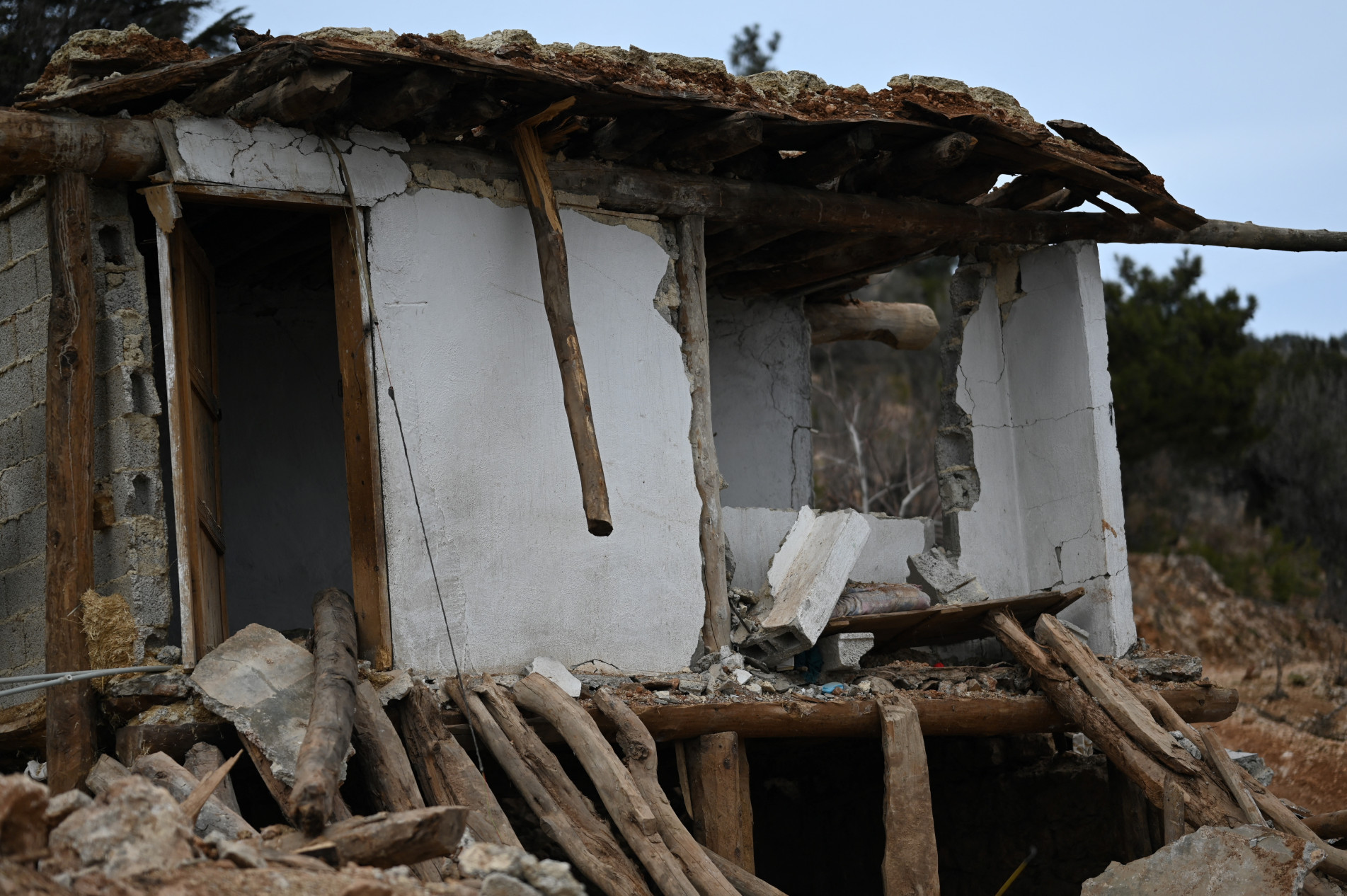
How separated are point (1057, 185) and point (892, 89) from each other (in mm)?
1190

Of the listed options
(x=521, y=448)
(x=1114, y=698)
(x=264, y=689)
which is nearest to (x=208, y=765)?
(x=264, y=689)

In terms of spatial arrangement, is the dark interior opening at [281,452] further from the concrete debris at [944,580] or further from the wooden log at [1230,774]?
the wooden log at [1230,774]

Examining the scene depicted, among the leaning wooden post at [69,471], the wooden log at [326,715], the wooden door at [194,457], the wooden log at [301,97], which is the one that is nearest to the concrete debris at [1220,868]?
the wooden log at [326,715]

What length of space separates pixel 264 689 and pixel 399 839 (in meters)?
1.74

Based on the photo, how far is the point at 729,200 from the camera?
22.5 feet

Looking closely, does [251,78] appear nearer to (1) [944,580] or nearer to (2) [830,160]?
(2) [830,160]

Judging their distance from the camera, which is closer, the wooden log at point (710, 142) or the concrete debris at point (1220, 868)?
the concrete debris at point (1220, 868)

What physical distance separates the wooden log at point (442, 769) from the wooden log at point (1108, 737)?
9.64 ft

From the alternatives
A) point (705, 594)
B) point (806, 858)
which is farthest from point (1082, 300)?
point (806, 858)

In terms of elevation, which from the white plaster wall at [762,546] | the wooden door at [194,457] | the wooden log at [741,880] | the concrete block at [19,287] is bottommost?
the wooden log at [741,880]

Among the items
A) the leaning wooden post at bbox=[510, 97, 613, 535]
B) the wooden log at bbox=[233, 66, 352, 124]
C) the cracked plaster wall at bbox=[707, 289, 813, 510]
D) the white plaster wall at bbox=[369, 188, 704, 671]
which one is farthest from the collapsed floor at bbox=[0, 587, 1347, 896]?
the wooden log at bbox=[233, 66, 352, 124]

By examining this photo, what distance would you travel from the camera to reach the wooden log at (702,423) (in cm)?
670

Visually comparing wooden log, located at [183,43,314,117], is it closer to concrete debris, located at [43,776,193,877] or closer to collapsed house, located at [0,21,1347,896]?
collapsed house, located at [0,21,1347,896]

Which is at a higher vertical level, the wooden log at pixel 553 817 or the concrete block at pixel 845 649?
Result: the concrete block at pixel 845 649
